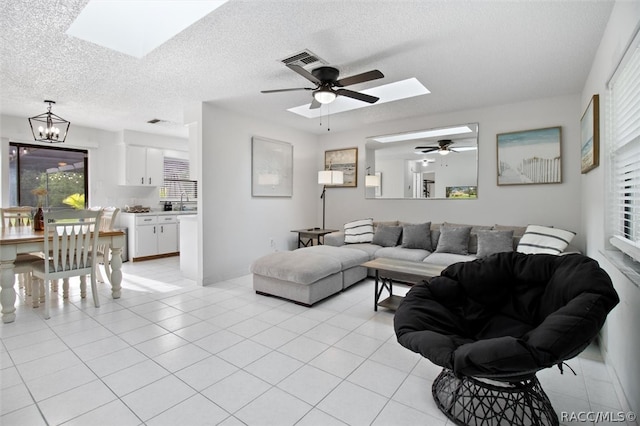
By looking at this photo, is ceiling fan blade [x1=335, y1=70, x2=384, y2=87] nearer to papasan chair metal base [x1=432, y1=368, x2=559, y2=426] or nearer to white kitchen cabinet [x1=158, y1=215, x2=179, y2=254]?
papasan chair metal base [x1=432, y1=368, x2=559, y2=426]

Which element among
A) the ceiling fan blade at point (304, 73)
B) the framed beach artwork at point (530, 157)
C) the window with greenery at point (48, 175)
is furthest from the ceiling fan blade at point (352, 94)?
the window with greenery at point (48, 175)

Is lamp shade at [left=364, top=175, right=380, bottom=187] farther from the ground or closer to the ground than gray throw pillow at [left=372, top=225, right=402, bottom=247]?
farther from the ground

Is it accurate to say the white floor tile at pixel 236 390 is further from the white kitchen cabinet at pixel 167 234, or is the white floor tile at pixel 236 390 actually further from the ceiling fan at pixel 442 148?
the white kitchen cabinet at pixel 167 234

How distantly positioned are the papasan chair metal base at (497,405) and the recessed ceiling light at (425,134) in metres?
3.72

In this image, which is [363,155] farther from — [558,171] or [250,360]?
[250,360]

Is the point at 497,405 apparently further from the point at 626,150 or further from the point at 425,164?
the point at 425,164

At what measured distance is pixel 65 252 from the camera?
10.4ft

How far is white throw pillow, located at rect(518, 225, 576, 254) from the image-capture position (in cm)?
319

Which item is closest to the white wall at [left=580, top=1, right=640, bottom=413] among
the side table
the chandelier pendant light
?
the side table

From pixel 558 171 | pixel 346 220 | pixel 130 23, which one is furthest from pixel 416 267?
pixel 130 23

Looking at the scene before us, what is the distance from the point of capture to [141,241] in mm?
5867

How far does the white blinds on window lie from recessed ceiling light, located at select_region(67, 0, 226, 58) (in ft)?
9.41

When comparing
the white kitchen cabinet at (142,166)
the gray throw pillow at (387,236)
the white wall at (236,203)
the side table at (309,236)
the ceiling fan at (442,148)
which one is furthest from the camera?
the white kitchen cabinet at (142,166)

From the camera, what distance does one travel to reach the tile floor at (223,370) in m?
1.71
